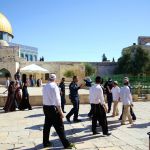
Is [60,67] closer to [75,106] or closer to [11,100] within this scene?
[11,100]

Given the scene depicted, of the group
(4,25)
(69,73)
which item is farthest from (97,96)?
(4,25)

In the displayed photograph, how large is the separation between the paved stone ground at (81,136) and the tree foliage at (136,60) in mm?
33507

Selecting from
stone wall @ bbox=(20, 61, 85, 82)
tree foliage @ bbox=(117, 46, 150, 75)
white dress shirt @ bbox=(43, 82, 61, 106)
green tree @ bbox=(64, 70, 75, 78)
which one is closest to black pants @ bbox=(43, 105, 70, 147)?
white dress shirt @ bbox=(43, 82, 61, 106)

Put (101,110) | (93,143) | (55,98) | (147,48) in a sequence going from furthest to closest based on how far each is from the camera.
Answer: (147,48), (101,110), (93,143), (55,98)

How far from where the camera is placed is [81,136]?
7.85 m

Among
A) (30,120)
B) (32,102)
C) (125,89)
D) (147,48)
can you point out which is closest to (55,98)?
(125,89)

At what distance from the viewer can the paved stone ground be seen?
271 inches

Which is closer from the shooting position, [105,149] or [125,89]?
[105,149]

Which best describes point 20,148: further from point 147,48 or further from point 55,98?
point 147,48

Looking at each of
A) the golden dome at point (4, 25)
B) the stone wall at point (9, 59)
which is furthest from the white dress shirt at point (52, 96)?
the golden dome at point (4, 25)

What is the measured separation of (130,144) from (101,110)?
1.24 meters

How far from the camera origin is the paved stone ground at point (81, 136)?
690 cm

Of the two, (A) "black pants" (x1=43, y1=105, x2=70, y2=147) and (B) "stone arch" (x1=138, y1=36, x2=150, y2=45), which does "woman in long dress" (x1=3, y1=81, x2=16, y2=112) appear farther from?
(B) "stone arch" (x1=138, y1=36, x2=150, y2=45)

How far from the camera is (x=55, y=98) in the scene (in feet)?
21.5
